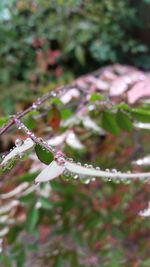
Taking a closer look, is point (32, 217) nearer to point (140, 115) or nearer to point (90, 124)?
point (90, 124)

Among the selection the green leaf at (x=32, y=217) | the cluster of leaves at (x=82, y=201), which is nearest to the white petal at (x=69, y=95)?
the cluster of leaves at (x=82, y=201)

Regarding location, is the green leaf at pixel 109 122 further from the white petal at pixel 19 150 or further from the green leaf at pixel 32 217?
the white petal at pixel 19 150

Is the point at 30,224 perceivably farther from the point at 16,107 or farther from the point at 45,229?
the point at 16,107

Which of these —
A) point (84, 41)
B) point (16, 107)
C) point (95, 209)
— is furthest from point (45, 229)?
point (84, 41)

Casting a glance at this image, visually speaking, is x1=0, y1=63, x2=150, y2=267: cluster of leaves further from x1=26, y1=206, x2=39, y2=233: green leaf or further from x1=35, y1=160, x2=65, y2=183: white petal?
x1=35, y1=160, x2=65, y2=183: white petal

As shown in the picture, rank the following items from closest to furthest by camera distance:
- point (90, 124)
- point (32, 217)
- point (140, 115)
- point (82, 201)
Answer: point (140, 115), point (90, 124), point (32, 217), point (82, 201)

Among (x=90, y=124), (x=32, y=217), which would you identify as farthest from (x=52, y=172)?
(x=32, y=217)
